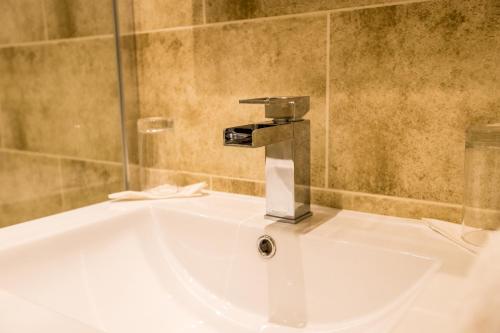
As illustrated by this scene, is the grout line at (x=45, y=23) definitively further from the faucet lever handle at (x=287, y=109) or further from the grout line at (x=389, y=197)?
the grout line at (x=389, y=197)

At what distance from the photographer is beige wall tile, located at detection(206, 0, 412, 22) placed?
707 mm

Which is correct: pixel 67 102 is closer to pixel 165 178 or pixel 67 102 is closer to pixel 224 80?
pixel 165 178

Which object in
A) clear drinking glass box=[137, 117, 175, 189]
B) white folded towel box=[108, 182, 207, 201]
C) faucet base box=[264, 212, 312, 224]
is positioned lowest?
faucet base box=[264, 212, 312, 224]

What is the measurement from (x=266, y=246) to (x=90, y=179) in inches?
21.3

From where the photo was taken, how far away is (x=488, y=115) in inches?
23.8

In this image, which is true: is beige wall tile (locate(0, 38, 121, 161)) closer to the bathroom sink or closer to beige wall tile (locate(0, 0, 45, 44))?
beige wall tile (locate(0, 0, 45, 44))

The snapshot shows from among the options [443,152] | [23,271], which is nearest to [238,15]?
[443,152]

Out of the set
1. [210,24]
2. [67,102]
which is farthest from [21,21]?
[210,24]

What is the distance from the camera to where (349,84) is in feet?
2.34

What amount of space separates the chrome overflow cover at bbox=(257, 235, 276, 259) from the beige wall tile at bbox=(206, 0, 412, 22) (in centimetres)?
39

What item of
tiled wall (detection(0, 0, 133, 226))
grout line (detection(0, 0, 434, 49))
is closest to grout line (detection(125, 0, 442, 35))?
grout line (detection(0, 0, 434, 49))

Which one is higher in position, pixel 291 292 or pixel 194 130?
pixel 194 130

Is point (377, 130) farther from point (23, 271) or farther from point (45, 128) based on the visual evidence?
point (45, 128)

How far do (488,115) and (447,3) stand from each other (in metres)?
0.17
